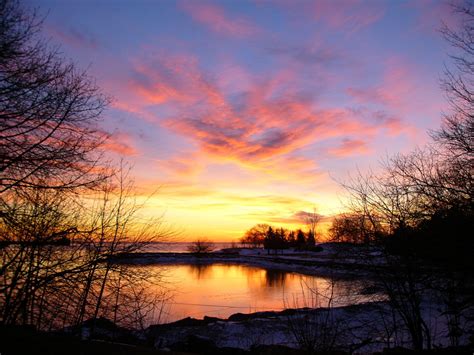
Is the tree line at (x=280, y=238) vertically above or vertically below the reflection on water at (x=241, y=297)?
above

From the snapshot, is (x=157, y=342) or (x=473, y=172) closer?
(x=473, y=172)

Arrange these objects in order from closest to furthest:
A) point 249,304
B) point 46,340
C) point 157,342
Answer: point 46,340, point 157,342, point 249,304

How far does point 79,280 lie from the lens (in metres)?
7.23

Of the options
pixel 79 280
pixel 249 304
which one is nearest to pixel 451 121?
pixel 79 280

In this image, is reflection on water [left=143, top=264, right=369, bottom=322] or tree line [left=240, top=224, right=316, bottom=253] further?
tree line [left=240, top=224, right=316, bottom=253]

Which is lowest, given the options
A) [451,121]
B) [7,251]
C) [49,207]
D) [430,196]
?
[7,251]

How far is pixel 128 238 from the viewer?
9.09 metres

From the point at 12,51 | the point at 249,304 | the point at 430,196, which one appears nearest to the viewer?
the point at 12,51

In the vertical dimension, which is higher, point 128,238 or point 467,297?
point 128,238

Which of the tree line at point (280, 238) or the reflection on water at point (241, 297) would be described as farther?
the tree line at point (280, 238)

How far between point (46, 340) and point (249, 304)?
16907 millimetres

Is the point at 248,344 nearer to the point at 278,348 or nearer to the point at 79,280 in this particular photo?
the point at 278,348

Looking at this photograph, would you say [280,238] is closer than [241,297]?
No

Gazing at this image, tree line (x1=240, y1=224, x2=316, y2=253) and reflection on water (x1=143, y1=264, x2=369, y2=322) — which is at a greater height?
tree line (x1=240, y1=224, x2=316, y2=253)
